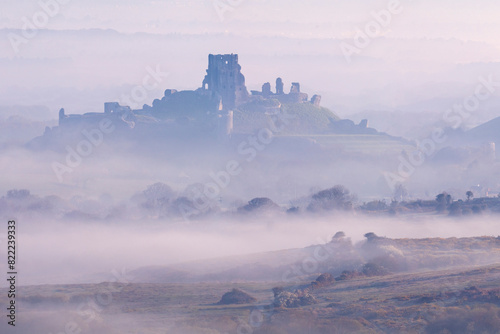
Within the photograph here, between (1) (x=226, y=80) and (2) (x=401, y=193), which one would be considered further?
(1) (x=226, y=80)

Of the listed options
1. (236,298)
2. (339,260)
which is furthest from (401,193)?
(236,298)

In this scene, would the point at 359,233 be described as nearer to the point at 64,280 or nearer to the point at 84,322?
the point at 64,280

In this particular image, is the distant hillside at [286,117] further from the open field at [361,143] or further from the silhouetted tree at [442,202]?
the silhouetted tree at [442,202]

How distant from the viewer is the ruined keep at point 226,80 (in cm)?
17162

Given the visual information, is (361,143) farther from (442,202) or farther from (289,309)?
(289,309)

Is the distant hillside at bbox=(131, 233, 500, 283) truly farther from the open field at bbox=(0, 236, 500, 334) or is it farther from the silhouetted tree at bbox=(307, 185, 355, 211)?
the silhouetted tree at bbox=(307, 185, 355, 211)

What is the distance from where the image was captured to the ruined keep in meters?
172

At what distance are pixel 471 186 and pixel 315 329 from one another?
403 ft

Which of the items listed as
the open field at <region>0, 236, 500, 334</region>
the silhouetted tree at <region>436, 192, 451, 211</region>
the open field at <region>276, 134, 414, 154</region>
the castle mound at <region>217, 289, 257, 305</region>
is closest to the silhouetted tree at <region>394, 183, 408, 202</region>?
the open field at <region>276, 134, 414, 154</region>

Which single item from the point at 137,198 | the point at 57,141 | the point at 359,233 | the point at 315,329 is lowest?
the point at 315,329

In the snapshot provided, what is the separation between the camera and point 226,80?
173250 mm

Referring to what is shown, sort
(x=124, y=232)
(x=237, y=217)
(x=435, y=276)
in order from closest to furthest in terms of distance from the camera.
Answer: (x=435, y=276) → (x=124, y=232) → (x=237, y=217)

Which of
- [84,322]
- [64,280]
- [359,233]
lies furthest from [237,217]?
[84,322]

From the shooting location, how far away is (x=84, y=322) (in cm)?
4834
